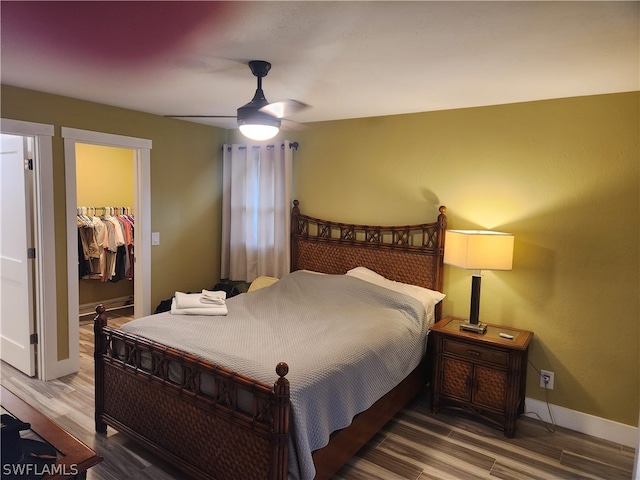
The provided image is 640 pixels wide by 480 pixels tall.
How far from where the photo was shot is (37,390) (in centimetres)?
335

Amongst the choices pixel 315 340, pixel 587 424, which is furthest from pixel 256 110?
pixel 587 424

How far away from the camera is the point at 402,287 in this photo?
11.6 ft

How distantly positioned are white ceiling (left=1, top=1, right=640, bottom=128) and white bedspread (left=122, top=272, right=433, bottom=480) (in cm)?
158

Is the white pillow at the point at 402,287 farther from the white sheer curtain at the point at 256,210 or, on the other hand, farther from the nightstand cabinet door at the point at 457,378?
the white sheer curtain at the point at 256,210

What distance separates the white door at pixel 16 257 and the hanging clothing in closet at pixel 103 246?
4.62ft

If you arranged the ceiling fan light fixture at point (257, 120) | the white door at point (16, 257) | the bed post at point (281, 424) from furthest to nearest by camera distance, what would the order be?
the white door at point (16, 257), the ceiling fan light fixture at point (257, 120), the bed post at point (281, 424)

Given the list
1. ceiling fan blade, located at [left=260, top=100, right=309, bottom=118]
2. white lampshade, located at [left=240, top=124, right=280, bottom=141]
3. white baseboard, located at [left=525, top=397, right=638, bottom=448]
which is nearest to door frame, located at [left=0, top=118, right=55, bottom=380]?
white lampshade, located at [left=240, top=124, right=280, bottom=141]

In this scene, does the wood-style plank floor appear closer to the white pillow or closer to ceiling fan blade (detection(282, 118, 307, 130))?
the white pillow

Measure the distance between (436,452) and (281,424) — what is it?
137cm

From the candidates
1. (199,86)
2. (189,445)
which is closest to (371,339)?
(189,445)

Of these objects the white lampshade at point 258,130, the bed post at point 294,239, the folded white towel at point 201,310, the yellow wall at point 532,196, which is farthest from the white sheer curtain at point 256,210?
the white lampshade at point 258,130

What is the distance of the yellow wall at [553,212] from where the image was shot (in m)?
2.85

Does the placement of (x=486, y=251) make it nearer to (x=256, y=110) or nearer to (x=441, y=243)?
(x=441, y=243)

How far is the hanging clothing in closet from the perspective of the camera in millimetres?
5098
